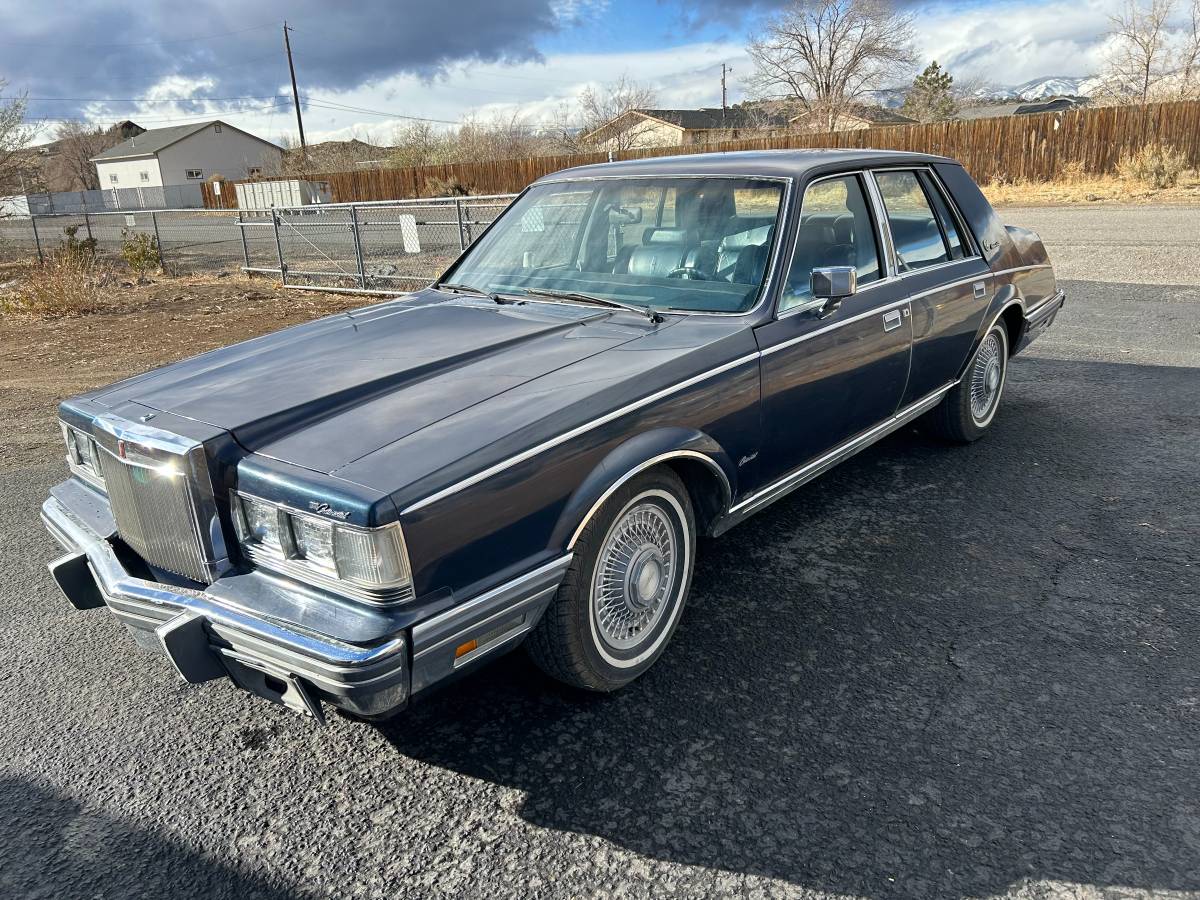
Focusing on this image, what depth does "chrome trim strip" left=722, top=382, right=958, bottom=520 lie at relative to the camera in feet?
11.2

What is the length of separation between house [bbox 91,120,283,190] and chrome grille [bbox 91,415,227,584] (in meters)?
70.7

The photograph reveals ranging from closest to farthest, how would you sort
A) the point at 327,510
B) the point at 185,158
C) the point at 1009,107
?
1. the point at 327,510
2. the point at 1009,107
3. the point at 185,158

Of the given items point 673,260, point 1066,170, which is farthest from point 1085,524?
point 1066,170

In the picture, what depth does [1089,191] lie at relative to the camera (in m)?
23.1

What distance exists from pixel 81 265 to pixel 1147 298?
15.0 m

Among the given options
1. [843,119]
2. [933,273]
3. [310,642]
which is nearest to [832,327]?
[933,273]

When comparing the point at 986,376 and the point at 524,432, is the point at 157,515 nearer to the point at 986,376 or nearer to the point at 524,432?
the point at 524,432

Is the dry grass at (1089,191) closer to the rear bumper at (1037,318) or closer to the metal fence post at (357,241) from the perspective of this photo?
the metal fence post at (357,241)

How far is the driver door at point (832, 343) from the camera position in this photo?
340cm

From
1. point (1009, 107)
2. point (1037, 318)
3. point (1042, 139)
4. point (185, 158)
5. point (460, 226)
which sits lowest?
point (1037, 318)

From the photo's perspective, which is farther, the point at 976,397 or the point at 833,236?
the point at 976,397

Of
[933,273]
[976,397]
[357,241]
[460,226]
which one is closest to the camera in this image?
[933,273]

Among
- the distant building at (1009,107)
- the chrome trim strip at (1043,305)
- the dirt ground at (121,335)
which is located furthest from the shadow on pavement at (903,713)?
the distant building at (1009,107)

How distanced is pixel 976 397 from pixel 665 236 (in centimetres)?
246
